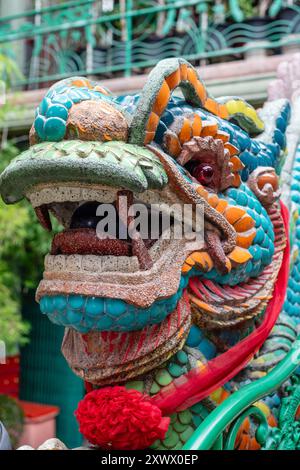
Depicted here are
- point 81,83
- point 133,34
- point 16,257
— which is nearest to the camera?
point 81,83

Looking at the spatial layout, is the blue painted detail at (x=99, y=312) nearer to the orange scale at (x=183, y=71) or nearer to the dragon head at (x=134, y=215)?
the dragon head at (x=134, y=215)

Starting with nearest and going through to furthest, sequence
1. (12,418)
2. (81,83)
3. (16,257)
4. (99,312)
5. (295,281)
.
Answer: (99,312)
(81,83)
(295,281)
(12,418)
(16,257)

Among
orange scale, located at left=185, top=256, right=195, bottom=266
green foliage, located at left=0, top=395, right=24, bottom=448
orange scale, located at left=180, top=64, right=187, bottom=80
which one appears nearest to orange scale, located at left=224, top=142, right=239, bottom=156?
orange scale, located at left=180, top=64, right=187, bottom=80

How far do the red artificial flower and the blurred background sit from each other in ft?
8.30

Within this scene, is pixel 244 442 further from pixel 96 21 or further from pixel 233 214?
pixel 96 21

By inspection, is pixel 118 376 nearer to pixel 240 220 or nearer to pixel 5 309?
pixel 240 220

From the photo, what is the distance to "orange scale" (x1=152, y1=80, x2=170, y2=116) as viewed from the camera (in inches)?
58.1

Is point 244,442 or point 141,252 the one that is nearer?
point 141,252

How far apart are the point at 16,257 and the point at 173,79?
347cm

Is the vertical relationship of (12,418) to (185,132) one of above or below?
below

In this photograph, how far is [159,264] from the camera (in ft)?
4.86

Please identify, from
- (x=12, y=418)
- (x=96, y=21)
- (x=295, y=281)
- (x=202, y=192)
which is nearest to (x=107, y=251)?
(x=202, y=192)

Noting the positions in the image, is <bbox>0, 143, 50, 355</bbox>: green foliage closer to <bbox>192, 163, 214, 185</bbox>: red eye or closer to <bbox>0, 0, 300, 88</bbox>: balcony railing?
<bbox>0, 0, 300, 88</bbox>: balcony railing

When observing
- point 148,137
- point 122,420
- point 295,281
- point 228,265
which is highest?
point 148,137
